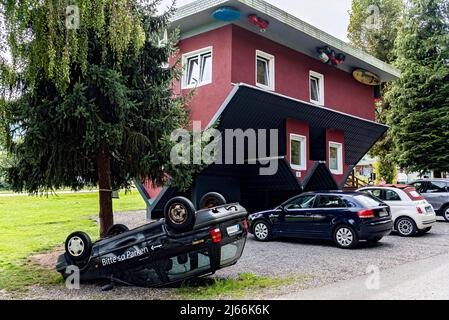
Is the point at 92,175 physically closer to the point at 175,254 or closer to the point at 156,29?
the point at 156,29

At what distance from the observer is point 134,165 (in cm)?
929

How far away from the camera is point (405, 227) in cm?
1292

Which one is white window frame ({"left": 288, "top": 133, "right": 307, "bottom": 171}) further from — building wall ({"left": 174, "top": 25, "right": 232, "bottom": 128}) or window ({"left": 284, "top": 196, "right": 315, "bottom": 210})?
window ({"left": 284, "top": 196, "right": 315, "bottom": 210})

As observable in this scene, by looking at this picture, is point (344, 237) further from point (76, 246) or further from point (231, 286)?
point (76, 246)

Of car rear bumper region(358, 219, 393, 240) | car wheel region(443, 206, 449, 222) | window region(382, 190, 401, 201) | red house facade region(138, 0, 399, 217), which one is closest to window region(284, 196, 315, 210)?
car rear bumper region(358, 219, 393, 240)

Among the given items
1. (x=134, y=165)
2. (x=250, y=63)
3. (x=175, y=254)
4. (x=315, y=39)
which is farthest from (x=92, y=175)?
(x=315, y=39)

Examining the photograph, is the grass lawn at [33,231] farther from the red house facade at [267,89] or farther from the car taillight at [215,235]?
the red house facade at [267,89]

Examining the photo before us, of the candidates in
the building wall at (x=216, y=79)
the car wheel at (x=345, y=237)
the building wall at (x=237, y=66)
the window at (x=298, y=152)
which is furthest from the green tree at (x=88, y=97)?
the window at (x=298, y=152)

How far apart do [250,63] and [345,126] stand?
697 centimetres

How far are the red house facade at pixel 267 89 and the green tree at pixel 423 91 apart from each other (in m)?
6.05

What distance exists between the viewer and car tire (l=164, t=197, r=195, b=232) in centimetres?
624

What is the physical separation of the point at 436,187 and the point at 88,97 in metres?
15.0

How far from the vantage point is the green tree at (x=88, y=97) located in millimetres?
6555

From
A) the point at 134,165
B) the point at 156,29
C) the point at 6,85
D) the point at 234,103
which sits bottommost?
the point at 134,165
